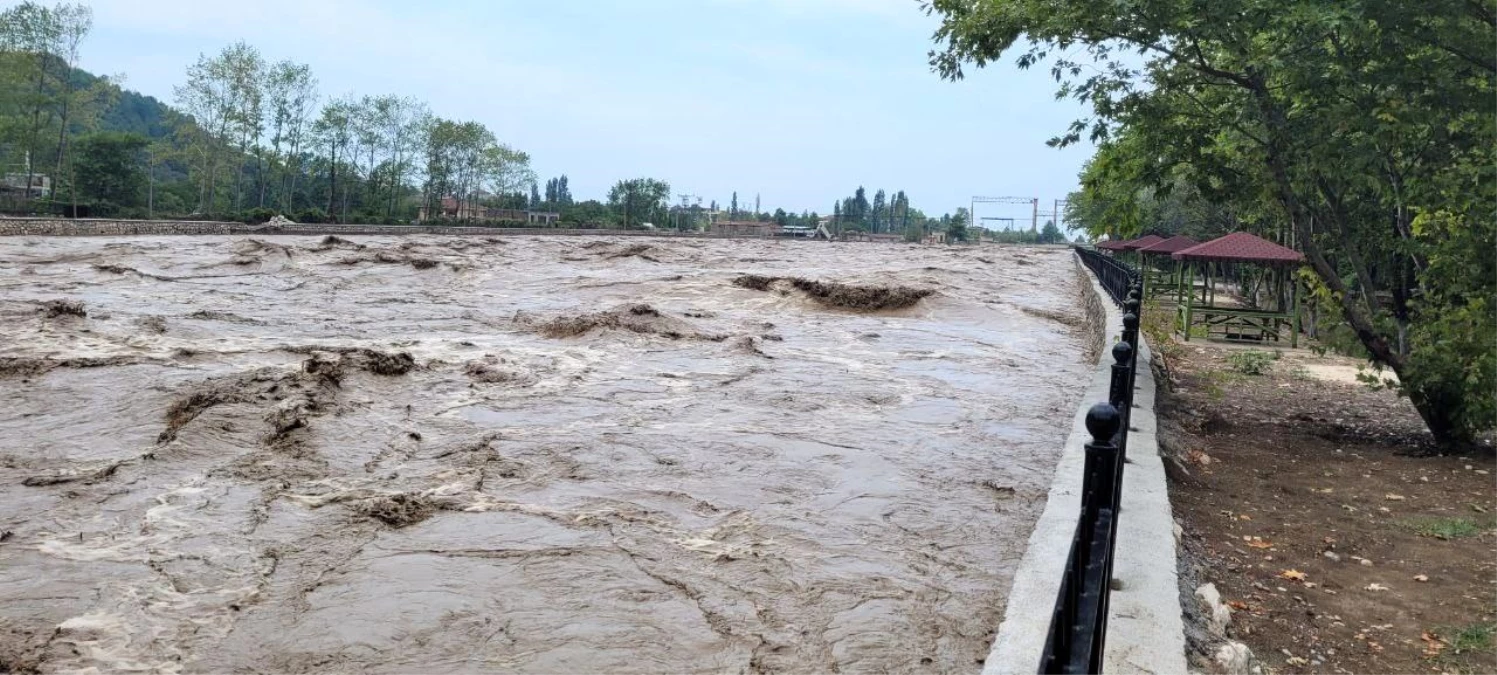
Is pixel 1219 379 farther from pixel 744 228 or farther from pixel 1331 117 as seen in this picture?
pixel 744 228

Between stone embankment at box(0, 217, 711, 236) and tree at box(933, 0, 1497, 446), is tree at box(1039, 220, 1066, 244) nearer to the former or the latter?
stone embankment at box(0, 217, 711, 236)

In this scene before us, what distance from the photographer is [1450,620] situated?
5562mm

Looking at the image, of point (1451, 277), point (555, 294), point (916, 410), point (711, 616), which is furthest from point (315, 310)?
point (1451, 277)

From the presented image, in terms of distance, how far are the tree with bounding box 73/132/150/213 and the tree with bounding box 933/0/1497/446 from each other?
200 feet

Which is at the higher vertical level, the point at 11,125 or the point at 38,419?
the point at 11,125

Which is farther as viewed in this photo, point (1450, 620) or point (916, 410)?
point (916, 410)

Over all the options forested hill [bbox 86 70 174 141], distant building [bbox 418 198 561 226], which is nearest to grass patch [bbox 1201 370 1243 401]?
distant building [bbox 418 198 561 226]

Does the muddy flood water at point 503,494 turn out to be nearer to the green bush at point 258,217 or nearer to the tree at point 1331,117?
the tree at point 1331,117

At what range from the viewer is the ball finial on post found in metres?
3.09

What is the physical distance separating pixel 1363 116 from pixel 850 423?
209 inches

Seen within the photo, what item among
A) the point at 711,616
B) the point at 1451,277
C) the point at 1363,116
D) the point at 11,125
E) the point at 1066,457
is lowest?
the point at 711,616

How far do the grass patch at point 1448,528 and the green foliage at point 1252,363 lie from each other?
1066 centimetres

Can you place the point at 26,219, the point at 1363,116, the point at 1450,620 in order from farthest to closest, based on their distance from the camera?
the point at 26,219
the point at 1363,116
the point at 1450,620

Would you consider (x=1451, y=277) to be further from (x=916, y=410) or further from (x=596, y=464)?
(x=596, y=464)
